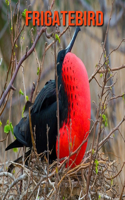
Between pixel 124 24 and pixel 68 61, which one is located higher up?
pixel 124 24

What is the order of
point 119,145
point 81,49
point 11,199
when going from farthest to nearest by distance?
1. point 81,49
2. point 119,145
3. point 11,199

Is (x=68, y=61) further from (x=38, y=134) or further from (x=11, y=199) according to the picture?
(x=11, y=199)

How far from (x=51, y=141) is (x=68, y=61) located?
24cm

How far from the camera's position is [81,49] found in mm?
1763

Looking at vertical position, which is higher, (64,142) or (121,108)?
(121,108)

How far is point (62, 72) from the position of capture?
92 cm

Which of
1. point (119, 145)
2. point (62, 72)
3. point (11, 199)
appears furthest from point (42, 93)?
point (119, 145)

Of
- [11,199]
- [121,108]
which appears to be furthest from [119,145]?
[11,199]

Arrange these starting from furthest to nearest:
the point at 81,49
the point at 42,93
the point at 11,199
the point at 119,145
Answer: the point at 81,49 → the point at 119,145 → the point at 42,93 → the point at 11,199

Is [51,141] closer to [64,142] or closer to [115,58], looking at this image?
[64,142]

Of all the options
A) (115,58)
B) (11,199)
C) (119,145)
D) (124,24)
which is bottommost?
(11,199)

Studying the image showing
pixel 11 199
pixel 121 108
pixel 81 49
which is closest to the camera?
pixel 11 199

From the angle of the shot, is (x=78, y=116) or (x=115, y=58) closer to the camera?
(x=78, y=116)

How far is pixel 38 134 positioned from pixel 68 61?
0.24 meters
